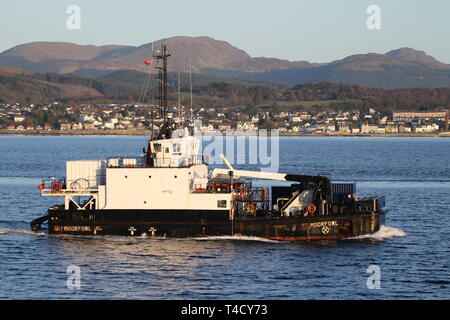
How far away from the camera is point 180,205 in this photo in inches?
1567

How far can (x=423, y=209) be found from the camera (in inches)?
2137

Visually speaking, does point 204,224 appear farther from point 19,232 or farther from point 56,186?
point 19,232

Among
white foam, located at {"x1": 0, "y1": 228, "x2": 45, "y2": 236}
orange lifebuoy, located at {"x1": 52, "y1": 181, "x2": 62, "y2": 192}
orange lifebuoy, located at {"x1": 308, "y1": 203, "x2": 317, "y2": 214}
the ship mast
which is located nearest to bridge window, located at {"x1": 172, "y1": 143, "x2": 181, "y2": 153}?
the ship mast

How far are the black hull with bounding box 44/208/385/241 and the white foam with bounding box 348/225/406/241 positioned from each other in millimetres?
1291

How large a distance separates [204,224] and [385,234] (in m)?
9.93

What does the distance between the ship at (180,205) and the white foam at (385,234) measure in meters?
0.32

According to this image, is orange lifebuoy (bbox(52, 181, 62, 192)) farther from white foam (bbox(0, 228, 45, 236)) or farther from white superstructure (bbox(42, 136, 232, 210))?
white foam (bbox(0, 228, 45, 236))

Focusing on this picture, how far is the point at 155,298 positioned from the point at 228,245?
957 centimetres

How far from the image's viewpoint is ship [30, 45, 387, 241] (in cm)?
3969

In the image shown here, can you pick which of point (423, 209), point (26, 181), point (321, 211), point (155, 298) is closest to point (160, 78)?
point (321, 211)

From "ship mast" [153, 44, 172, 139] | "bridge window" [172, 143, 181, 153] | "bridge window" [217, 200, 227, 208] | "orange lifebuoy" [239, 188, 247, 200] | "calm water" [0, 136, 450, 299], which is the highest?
"ship mast" [153, 44, 172, 139]

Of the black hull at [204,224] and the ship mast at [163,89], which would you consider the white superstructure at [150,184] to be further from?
the ship mast at [163,89]

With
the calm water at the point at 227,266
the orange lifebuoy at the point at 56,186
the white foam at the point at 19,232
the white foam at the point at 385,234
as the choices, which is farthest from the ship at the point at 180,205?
the white foam at the point at 19,232

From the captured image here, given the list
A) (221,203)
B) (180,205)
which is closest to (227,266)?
(221,203)
